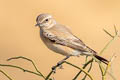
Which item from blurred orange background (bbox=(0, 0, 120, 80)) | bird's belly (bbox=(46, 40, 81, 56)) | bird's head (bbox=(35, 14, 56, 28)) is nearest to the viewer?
bird's belly (bbox=(46, 40, 81, 56))

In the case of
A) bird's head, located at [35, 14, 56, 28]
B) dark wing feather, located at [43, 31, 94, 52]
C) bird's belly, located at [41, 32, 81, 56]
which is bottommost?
bird's belly, located at [41, 32, 81, 56]

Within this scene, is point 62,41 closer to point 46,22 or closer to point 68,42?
point 68,42

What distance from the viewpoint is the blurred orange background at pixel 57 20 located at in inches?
385

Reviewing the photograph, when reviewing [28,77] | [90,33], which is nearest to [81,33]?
[90,33]

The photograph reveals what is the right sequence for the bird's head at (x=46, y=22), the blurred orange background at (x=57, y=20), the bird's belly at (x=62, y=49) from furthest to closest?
the blurred orange background at (x=57, y=20), the bird's head at (x=46, y=22), the bird's belly at (x=62, y=49)

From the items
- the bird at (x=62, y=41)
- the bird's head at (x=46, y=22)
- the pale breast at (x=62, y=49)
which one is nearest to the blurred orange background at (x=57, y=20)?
the bird's head at (x=46, y=22)

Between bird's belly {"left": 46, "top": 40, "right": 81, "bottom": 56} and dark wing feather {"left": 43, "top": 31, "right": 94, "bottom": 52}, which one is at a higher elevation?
dark wing feather {"left": 43, "top": 31, "right": 94, "bottom": 52}

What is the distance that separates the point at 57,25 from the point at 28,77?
4.97m

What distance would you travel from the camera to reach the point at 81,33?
11930mm

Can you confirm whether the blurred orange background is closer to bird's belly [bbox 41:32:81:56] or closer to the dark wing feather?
the dark wing feather

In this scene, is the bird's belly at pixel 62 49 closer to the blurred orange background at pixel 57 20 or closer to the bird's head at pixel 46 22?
the bird's head at pixel 46 22

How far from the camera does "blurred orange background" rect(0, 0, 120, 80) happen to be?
977 centimetres

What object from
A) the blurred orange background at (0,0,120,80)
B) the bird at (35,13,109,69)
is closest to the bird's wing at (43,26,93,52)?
the bird at (35,13,109,69)

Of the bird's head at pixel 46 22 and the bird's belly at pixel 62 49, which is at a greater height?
the bird's head at pixel 46 22
